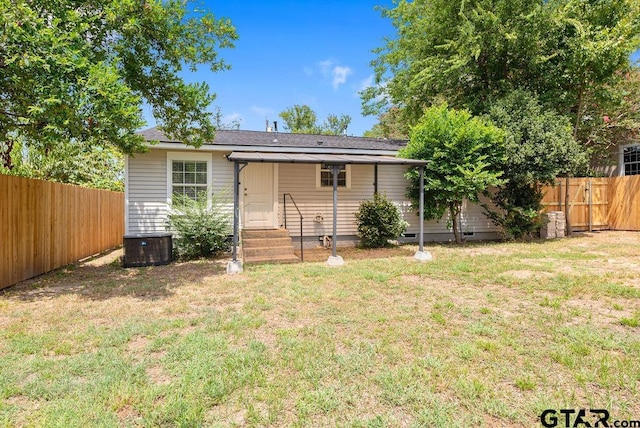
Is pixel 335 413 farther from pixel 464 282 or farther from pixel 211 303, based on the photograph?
pixel 464 282

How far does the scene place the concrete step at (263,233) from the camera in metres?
8.63

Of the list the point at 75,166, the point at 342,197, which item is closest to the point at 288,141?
the point at 342,197

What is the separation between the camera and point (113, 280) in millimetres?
6000

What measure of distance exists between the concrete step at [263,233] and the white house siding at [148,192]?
211 cm

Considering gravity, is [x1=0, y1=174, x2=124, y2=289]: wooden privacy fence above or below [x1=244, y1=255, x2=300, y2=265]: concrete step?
above

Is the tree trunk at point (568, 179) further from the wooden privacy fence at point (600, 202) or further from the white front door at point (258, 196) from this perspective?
the white front door at point (258, 196)

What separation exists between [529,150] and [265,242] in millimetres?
7482

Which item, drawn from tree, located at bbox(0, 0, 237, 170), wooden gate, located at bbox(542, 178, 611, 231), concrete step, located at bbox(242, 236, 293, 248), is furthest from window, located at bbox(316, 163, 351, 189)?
wooden gate, located at bbox(542, 178, 611, 231)

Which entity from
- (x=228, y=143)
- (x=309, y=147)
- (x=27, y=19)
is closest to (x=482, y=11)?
(x=309, y=147)

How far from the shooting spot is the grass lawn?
2.25m

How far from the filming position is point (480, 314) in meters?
4.06

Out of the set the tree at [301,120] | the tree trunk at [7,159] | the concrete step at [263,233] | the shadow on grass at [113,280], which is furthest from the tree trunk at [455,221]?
the tree at [301,120]

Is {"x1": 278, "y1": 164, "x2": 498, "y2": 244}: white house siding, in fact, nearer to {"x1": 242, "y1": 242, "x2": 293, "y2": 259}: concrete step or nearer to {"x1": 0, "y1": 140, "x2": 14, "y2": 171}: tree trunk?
{"x1": 242, "y1": 242, "x2": 293, "y2": 259}: concrete step

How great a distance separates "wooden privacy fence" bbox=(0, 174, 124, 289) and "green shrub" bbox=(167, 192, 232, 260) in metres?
Answer: 1.96
